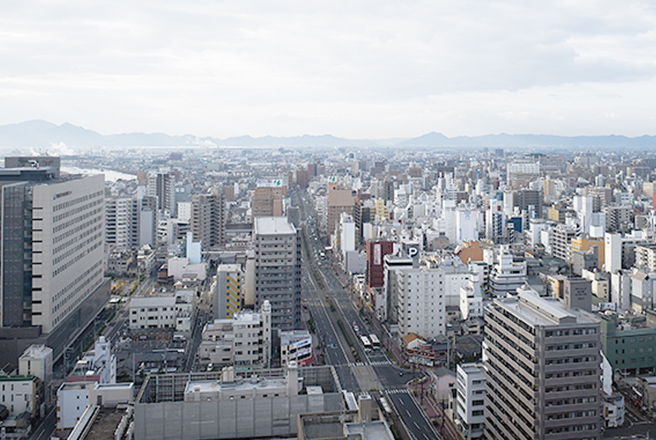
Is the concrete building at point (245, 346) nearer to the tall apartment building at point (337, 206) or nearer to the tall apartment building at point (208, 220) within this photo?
the tall apartment building at point (208, 220)

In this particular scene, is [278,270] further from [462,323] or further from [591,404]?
[591,404]

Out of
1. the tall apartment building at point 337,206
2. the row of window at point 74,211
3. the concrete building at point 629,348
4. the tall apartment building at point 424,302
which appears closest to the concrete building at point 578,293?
the concrete building at point 629,348

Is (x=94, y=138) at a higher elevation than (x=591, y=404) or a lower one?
higher

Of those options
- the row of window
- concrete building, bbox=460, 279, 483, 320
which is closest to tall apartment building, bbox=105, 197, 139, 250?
the row of window

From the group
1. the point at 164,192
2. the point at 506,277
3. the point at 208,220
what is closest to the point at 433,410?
the point at 506,277

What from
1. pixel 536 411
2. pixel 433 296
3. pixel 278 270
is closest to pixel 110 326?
pixel 278 270

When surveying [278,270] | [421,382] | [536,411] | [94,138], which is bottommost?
[421,382]

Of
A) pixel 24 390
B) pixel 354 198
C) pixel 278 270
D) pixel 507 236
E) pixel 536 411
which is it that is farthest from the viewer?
pixel 354 198

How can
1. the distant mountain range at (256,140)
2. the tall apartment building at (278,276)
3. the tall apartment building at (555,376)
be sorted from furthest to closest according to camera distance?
the distant mountain range at (256,140)
the tall apartment building at (278,276)
the tall apartment building at (555,376)
